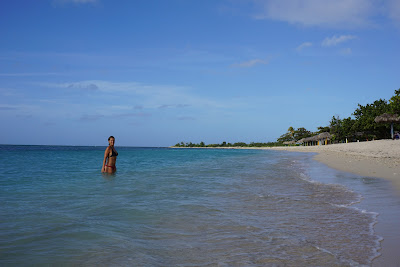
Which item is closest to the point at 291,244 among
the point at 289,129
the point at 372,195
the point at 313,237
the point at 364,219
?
the point at 313,237

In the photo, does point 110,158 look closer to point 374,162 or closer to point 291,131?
point 374,162

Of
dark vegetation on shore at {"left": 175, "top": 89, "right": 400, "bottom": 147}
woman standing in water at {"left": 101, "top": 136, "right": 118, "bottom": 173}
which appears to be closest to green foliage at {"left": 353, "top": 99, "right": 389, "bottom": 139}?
dark vegetation on shore at {"left": 175, "top": 89, "right": 400, "bottom": 147}

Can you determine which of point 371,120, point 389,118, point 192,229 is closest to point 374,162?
point 192,229

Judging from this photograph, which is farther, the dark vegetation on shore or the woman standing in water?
the dark vegetation on shore

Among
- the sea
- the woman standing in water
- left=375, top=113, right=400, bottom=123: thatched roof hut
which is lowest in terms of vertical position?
the sea

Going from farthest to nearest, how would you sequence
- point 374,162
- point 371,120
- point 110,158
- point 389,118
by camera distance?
point 371,120
point 389,118
point 374,162
point 110,158

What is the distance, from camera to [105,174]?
14.0 meters

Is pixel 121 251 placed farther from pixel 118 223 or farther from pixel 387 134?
pixel 387 134

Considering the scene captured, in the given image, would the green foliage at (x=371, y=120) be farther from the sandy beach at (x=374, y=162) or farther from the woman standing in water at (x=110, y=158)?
the woman standing in water at (x=110, y=158)

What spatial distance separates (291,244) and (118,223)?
9.34ft

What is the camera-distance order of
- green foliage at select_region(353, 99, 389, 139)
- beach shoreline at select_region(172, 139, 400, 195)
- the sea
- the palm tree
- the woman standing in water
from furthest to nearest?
the palm tree < green foliage at select_region(353, 99, 389, 139) < the woman standing in water < beach shoreline at select_region(172, 139, 400, 195) < the sea

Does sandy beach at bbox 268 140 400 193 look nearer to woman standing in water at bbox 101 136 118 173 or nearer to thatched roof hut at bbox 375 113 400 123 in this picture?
thatched roof hut at bbox 375 113 400 123

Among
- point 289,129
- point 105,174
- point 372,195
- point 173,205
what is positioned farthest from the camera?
point 289,129

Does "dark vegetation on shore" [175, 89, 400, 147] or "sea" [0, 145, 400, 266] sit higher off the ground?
"dark vegetation on shore" [175, 89, 400, 147]
